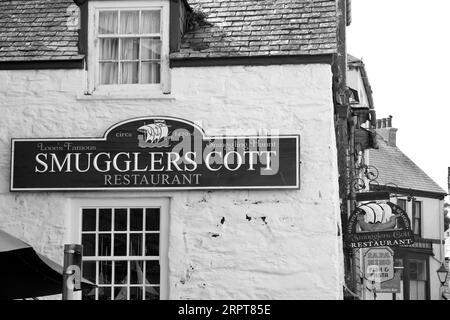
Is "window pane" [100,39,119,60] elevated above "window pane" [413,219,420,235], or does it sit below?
above

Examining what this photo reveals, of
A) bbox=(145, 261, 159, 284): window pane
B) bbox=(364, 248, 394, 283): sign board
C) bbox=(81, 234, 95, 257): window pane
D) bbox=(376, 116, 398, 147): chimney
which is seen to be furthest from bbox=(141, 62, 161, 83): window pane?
bbox=(376, 116, 398, 147): chimney

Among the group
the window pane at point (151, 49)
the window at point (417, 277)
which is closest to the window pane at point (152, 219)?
the window pane at point (151, 49)

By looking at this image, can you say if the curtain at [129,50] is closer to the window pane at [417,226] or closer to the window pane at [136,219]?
the window pane at [136,219]

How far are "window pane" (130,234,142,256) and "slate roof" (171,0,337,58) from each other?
2.59m

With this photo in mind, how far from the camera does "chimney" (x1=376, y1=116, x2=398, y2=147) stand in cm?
4141

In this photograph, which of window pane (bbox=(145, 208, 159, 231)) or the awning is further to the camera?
window pane (bbox=(145, 208, 159, 231))

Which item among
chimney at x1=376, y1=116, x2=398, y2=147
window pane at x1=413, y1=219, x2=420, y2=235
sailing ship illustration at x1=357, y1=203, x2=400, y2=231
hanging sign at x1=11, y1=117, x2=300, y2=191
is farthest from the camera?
chimney at x1=376, y1=116, x2=398, y2=147

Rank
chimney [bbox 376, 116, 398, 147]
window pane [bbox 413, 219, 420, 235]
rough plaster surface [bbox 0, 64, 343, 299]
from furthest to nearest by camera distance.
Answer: chimney [bbox 376, 116, 398, 147] → window pane [bbox 413, 219, 420, 235] → rough plaster surface [bbox 0, 64, 343, 299]

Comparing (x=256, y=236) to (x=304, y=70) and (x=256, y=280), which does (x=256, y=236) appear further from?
(x=304, y=70)

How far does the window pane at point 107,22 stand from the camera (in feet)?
46.3

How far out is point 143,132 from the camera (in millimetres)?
13641

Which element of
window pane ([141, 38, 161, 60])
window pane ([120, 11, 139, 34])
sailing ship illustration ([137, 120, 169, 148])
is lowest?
sailing ship illustration ([137, 120, 169, 148])

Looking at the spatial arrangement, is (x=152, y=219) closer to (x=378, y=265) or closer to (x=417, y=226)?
(x=378, y=265)

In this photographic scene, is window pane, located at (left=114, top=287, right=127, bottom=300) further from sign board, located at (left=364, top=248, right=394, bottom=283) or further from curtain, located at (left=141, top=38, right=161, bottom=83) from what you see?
sign board, located at (left=364, top=248, right=394, bottom=283)
